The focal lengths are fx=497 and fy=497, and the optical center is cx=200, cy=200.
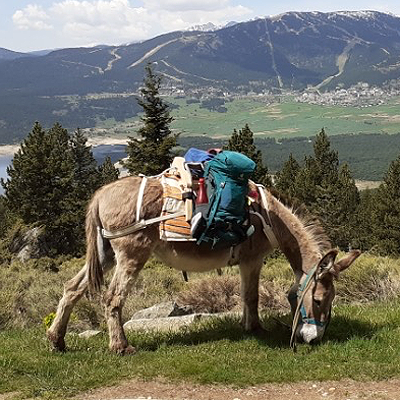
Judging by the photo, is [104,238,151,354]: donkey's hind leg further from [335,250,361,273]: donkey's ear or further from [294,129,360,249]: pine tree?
[294,129,360,249]: pine tree

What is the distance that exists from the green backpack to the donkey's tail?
4.18ft

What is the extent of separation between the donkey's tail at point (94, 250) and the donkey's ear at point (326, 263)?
2.54m

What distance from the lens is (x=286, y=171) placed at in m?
50.1

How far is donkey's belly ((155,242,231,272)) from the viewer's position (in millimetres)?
5715

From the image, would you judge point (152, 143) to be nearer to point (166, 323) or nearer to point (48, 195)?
point (48, 195)

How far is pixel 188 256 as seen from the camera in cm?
575

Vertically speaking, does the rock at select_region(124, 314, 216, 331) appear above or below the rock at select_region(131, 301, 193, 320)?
above

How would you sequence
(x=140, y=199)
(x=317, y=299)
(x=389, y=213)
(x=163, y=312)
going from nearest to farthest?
(x=317, y=299) → (x=140, y=199) → (x=163, y=312) → (x=389, y=213)

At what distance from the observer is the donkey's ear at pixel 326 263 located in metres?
5.47

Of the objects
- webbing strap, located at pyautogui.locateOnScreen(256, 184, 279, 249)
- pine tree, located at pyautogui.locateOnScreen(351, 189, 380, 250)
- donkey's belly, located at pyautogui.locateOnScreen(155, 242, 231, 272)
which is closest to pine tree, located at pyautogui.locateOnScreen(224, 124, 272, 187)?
pine tree, located at pyautogui.locateOnScreen(351, 189, 380, 250)

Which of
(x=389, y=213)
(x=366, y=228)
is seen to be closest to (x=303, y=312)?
(x=389, y=213)

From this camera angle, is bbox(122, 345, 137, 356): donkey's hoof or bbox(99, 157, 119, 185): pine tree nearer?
bbox(122, 345, 137, 356): donkey's hoof

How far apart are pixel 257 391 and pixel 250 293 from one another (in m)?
1.64

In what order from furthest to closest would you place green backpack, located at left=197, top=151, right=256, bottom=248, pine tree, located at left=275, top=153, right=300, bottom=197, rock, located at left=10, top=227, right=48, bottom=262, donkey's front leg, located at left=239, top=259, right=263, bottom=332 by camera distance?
pine tree, located at left=275, top=153, right=300, bottom=197 → rock, located at left=10, top=227, right=48, bottom=262 → donkey's front leg, located at left=239, top=259, right=263, bottom=332 → green backpack, located at left=197, top=151, right=256, bottom=248
